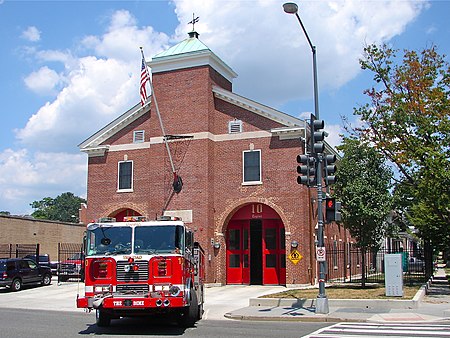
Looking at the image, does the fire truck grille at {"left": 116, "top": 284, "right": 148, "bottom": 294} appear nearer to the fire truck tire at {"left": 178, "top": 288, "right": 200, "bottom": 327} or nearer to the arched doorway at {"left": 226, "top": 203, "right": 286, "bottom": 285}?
the fire truck tire at {"left": 178, "top": 288, "right": 200, "bottom": 327}

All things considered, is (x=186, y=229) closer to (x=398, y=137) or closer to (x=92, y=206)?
(x=398, y=137)

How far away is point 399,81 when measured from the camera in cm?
2741

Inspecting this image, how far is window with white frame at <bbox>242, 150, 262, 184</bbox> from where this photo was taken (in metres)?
29.5

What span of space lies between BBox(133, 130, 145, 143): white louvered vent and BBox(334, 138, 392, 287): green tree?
13195mm

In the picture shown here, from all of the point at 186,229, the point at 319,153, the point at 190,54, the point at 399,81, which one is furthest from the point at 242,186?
the point at 186,229

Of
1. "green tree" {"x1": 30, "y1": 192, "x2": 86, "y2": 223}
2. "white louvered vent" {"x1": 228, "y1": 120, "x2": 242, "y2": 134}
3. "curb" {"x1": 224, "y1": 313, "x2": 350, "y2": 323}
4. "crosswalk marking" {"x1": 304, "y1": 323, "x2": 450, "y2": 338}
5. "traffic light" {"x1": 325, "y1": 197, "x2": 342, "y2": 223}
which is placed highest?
"green tree" {"x1": 30, "y1": 192, "x2": 86, "y2": 223}

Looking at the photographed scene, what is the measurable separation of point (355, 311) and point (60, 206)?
464 feet

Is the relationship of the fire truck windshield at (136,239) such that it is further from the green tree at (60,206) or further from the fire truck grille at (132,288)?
the green tree at (60,206)

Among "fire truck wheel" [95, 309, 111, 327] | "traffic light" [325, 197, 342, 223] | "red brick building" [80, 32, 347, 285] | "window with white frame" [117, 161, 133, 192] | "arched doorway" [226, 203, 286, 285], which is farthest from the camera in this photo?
"window with white frame" [117, 161, 133, 192]

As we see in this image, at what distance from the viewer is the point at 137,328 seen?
14.5 metres

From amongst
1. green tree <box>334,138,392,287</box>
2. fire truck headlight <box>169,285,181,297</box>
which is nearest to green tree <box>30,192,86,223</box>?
green tree <box>334,138,392,287</box>

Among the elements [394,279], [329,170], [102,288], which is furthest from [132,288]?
[394,279]

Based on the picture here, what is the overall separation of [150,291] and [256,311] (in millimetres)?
5758

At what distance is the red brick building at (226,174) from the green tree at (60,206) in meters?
121
